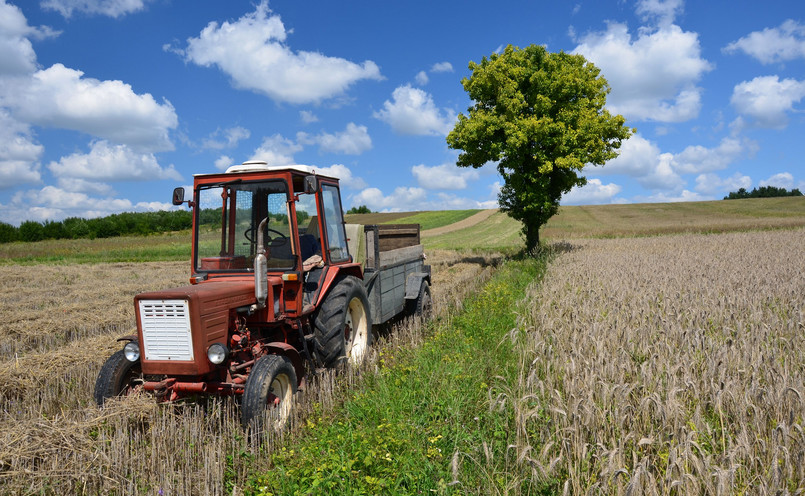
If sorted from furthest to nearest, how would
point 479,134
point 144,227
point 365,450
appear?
1. point 144,227
2. point 479,134
3. point 365,450

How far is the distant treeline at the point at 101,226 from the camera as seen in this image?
4803cm

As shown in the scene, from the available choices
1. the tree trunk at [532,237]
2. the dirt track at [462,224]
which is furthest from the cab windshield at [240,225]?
the dirt track at [462,224]

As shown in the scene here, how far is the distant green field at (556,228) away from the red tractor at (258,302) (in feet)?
75.6

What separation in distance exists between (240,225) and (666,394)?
15.3 ft

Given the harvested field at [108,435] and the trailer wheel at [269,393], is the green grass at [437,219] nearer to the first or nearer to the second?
the harvested field at [108,435]

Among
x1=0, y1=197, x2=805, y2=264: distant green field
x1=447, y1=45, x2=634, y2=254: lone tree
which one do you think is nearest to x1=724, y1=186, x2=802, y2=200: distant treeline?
x1=0, y1=197, x2=805, y2=264: distant green field

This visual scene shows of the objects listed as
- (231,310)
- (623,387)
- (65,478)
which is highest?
(231,310)

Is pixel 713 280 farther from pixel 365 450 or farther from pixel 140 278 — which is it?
pixel 140 278

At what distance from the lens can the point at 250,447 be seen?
4051 millimetres

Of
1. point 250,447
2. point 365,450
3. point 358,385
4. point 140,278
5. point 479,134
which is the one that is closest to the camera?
point 365,450

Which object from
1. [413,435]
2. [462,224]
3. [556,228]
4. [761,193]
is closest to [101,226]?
[462,224]

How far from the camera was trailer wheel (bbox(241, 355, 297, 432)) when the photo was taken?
13.7 feet

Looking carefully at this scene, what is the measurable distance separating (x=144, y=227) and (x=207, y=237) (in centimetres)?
5294

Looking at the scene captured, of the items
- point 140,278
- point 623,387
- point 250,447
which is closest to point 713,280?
point 623,387
